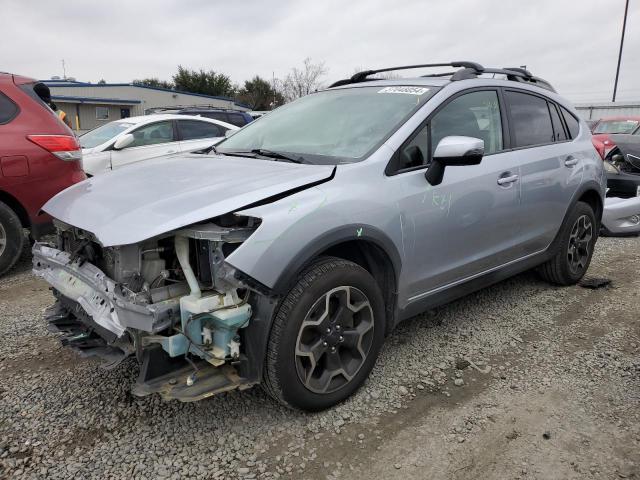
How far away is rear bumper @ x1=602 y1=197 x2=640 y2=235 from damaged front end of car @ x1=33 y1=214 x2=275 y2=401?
6.12 m

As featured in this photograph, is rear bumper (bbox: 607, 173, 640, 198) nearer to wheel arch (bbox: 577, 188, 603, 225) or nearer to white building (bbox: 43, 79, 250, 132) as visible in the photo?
wheel arch (bbox: 577, 188, 603, 225)

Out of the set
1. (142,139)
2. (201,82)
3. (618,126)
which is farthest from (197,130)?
(201,82)

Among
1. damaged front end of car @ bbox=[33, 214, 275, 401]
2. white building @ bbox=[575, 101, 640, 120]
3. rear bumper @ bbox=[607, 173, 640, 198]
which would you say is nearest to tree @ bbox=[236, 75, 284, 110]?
white building @ bbox=[575, 101, 640, 120]

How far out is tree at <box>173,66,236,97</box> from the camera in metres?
49.1

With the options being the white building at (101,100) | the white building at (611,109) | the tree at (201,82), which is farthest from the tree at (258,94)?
the white building at (611,109)

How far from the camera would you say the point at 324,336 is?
259 centimetres

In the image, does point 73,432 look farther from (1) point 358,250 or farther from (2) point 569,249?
(2) point 569,249

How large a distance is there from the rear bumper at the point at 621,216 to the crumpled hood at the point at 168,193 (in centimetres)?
561

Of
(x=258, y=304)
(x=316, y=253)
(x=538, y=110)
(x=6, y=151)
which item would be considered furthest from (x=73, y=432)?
(x=538, y=110)

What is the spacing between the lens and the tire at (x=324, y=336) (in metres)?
2.40

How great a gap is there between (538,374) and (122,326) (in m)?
2.47

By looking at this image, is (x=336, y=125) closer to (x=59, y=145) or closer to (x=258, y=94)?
(x=59, y=145)

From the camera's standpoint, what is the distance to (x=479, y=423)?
266 centimetres

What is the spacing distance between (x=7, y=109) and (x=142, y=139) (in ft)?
10.9
